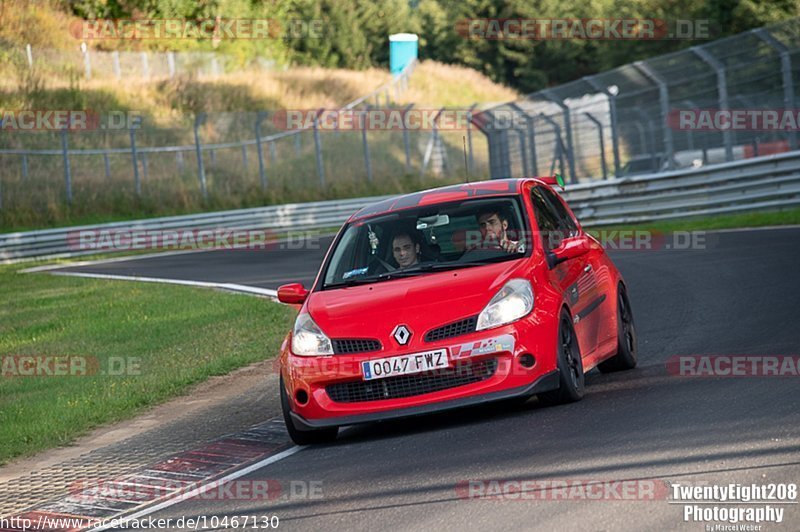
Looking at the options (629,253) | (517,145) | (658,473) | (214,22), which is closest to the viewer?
(658,473)

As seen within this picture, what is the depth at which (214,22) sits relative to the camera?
6316 centimetres

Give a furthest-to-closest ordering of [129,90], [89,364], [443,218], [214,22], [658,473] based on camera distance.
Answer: [214,22] < [129,90] < [89,364] < [443,218] < [658,473]

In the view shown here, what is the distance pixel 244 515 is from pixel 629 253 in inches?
572

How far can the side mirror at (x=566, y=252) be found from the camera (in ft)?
29.4

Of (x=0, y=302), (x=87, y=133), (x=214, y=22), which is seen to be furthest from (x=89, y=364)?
(x=214, y=22)

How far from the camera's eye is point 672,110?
26.6 m

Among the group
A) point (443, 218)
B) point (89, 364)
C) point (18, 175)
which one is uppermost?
point (443, 218)

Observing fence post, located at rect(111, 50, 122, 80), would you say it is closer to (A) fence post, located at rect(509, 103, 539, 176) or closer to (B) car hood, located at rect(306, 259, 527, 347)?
(A) fence post, located at rect(509, 103, 539, 176)

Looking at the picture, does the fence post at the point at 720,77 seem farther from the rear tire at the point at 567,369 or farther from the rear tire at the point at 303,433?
the rear tire at the point at 303,433

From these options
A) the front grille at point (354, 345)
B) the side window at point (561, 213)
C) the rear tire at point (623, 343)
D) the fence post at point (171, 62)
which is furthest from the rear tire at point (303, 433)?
the fence post at point (171, 62)

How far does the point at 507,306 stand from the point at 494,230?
3.65 ft

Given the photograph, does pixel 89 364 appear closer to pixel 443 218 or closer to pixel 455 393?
pixel 443 218

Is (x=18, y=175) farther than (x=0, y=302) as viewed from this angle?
Yes

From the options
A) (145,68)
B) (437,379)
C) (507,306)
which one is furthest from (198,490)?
(145,68)
